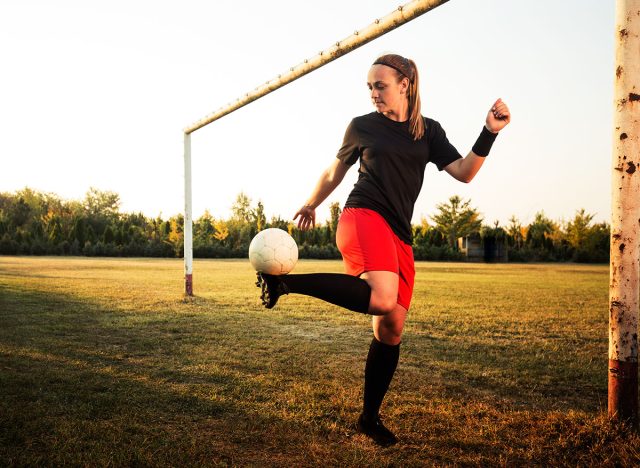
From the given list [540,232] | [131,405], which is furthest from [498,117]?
[540,232]

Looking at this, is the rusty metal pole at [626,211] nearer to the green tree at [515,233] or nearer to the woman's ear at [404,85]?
the woman's ear at [404,85]

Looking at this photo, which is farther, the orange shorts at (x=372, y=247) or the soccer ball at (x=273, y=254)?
the soccer ball at (x=273, y=254)

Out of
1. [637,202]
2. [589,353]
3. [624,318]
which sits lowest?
[589,353]

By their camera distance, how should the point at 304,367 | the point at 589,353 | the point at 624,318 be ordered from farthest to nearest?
1. the point at 589,353
2. the point at 304,367
3. the point at 624,318

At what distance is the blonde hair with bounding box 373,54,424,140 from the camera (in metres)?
3.38

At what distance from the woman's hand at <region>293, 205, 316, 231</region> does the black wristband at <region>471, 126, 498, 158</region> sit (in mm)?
1153

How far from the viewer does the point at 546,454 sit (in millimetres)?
3268

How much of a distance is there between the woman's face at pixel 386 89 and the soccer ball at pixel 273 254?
3.33ft

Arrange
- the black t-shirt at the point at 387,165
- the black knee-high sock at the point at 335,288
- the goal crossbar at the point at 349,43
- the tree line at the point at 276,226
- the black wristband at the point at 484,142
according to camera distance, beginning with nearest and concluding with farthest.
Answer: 1. the black knee-high sock at the point at 335,288
2. the black t-shirt at the point at 387,165
3. the black wristband at the point at 484,142
4. the goal crossbar at the point at 349,43
5. the tree line at the point at 276,226

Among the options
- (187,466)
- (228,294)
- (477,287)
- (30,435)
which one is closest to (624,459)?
(187,466)

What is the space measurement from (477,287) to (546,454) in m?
13.6

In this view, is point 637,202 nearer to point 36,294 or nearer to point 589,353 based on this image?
point 589,353

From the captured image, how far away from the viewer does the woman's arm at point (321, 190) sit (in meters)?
3.62

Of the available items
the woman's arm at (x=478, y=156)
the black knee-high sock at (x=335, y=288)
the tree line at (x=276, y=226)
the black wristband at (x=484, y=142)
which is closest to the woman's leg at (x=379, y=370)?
the black knee-high sock at (x=335, y=288)
